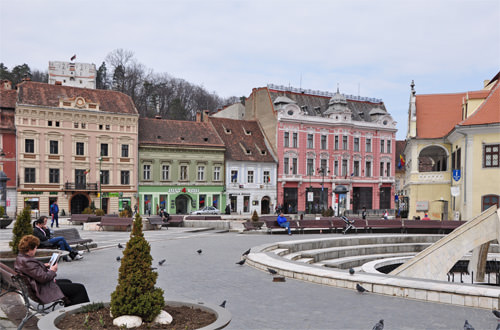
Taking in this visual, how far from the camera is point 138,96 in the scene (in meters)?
73.3

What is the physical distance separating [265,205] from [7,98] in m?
28.0

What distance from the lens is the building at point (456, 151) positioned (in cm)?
2952

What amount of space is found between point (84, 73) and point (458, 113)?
263 ft

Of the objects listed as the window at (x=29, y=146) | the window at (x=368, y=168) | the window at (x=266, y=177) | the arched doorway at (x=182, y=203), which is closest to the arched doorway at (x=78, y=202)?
the window at (x=29, y=146)

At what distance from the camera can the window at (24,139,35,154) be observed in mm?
42344

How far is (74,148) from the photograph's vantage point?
44.6 m

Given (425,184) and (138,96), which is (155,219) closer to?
(425,184)

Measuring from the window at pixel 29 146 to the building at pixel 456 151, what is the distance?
32.5 meters

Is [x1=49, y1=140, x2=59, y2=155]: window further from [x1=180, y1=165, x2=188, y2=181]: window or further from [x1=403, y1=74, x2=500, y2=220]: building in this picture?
[x1=403, y1=74, x2=500, y2=220]: building

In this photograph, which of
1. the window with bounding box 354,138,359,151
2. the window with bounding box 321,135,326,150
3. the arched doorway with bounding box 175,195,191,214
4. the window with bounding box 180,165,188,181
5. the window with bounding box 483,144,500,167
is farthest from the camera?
the window with bounding box 354,138,359,151

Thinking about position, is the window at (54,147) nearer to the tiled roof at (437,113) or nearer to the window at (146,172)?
the window at (146,172)

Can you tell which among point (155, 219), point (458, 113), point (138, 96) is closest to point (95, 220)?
point (155, 219)

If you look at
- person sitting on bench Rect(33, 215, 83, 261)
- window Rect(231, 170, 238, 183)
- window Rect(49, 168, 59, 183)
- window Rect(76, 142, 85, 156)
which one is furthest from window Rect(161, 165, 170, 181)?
A: person sitting on bench Rect(33, 215, 83, 261)

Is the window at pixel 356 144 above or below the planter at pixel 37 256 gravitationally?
above
